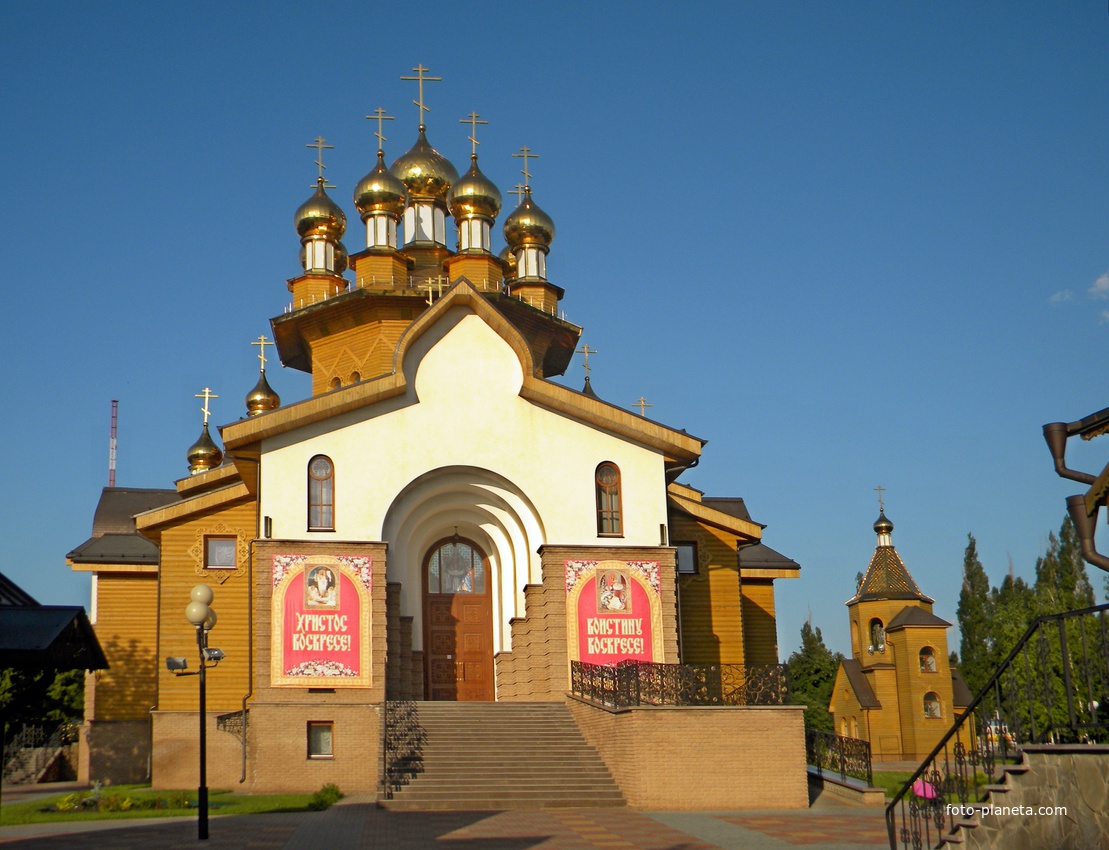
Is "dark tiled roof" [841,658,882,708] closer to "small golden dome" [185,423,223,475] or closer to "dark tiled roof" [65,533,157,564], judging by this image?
"small golden dome" [185,423,223,475]

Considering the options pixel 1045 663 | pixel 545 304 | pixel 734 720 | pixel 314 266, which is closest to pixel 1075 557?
pixel 545 304

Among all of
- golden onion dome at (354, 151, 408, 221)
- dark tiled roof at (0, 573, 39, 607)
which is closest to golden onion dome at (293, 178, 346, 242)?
golden onion dome at (354, 151, 408, 221)

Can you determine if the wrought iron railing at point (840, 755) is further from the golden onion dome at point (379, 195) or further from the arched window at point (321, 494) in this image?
the golden onion dome at point (379, 195)

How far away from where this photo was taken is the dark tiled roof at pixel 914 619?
50.9 metres

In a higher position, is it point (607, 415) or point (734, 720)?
point (607, 415)

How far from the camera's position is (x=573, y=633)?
24.0 meters

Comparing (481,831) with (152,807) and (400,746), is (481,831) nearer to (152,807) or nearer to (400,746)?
(400,746)

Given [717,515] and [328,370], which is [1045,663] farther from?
[328,370]

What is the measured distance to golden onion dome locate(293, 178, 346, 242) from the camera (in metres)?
34.6

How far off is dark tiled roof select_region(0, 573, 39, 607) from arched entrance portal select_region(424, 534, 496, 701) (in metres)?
15.0

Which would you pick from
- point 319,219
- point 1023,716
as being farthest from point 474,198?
point 1023,716

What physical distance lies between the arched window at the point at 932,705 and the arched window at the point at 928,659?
997mm

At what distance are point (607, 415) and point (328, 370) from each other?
10.2 m

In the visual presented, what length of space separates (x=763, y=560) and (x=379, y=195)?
14.3 m
